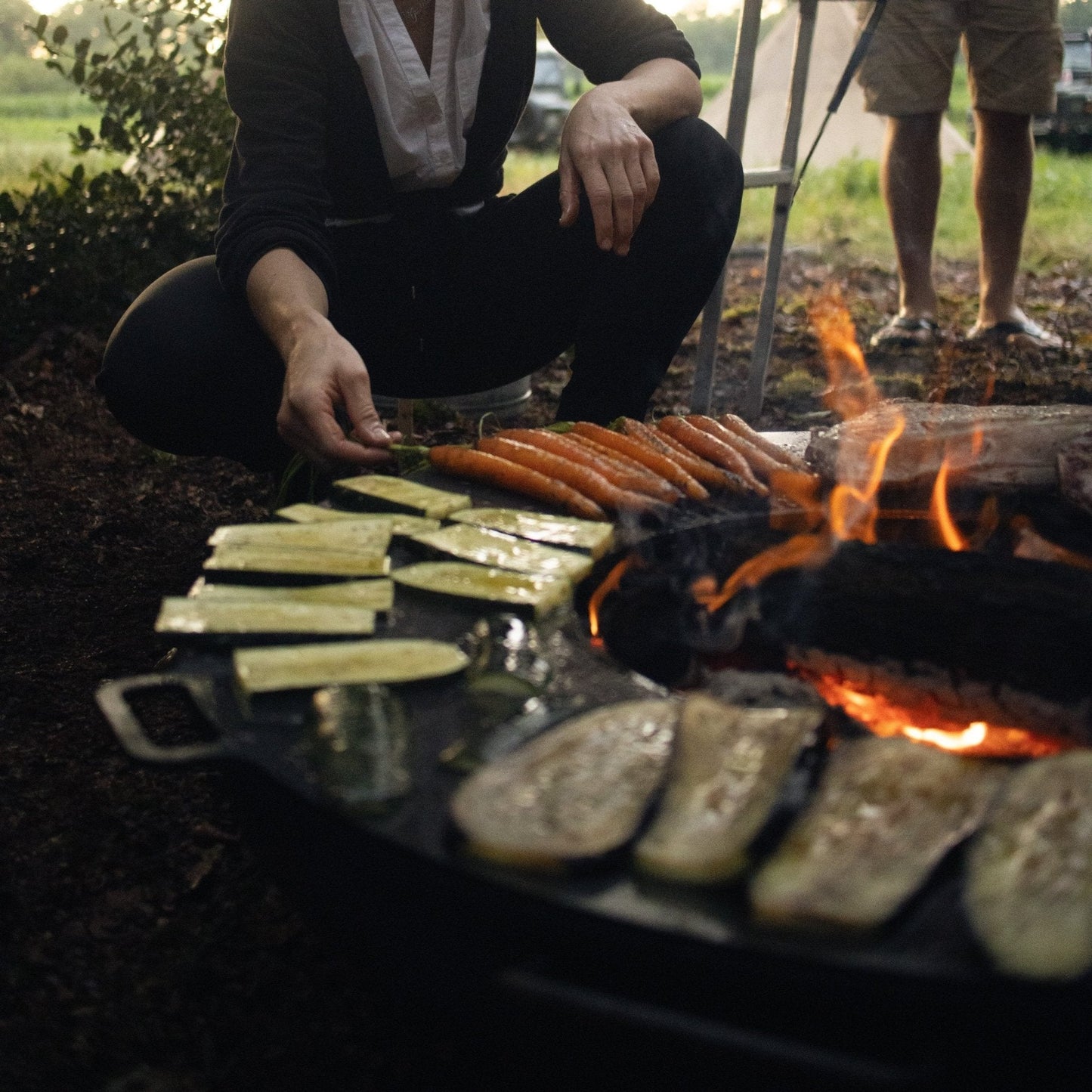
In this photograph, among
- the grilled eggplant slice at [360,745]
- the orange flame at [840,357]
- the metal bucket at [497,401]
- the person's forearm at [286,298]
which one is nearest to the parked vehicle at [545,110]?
the orange flame at [840,357]

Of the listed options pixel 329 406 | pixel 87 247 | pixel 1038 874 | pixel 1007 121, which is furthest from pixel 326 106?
pixel 1007 121

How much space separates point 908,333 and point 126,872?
4.47m

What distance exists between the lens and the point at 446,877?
3.33 feet

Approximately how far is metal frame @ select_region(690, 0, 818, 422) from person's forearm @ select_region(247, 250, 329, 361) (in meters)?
2.23

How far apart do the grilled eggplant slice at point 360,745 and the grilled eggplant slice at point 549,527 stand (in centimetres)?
58

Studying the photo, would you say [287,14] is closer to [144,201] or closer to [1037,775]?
[1037,775]

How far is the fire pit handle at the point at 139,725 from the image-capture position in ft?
3.80

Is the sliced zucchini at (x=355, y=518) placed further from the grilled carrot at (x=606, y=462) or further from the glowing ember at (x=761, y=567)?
the glowing ember at (x=761, y=567)

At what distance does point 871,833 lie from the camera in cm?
104

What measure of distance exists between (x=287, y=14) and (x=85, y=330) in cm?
297

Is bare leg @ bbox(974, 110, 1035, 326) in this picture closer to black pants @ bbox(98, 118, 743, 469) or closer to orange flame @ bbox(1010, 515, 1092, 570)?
black pants @ bbox(98, 118, 743, 469)

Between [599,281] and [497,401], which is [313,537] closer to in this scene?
[599,281]

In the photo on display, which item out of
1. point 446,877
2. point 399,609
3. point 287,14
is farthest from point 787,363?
point 446,877

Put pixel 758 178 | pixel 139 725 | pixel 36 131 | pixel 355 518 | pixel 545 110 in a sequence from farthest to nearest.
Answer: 1. pixel 545 110
2. pixel 36 131
3. pixel 758 178
4. pixel 355 518
5. pixel 139 725
